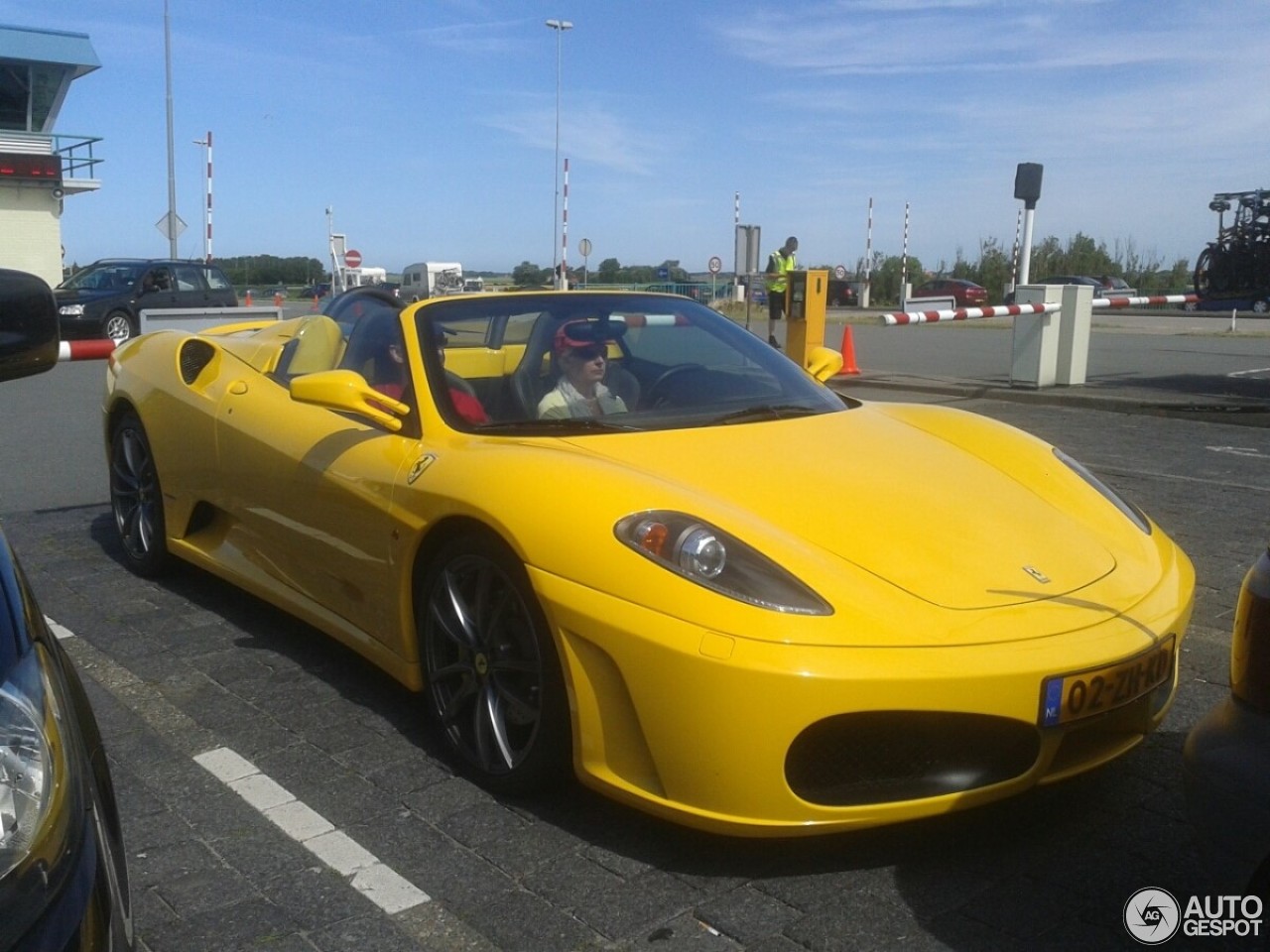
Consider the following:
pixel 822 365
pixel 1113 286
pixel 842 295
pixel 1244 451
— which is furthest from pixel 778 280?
pixel 1113 286

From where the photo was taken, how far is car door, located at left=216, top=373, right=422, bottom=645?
139 inches

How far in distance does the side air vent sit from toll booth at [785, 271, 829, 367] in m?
8.07

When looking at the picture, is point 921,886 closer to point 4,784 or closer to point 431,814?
point 431,814

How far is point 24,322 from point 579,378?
5.95 feet

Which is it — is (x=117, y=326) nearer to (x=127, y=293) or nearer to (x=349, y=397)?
(x=127, y=293)

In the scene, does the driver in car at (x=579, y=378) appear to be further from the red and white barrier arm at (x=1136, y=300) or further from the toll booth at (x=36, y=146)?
the toll booth at (x=36, y=146)

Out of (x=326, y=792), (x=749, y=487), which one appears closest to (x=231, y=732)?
(x=326, y=792)

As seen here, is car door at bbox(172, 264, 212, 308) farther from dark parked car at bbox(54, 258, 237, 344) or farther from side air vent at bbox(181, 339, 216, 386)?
side air vent at bbox(181, 339, 216, 386)

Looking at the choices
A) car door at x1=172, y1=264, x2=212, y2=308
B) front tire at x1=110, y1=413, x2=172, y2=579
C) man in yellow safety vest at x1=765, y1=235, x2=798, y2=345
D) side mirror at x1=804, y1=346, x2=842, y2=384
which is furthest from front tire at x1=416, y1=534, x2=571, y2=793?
car door at x1=172, y1=264, x2=212, y2=308

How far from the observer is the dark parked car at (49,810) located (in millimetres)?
1411

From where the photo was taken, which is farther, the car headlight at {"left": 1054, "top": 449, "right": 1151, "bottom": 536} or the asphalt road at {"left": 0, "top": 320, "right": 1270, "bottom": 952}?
the car headlight at {"left": 1054, "top": 449, "right": 1151, "bottom": 536}

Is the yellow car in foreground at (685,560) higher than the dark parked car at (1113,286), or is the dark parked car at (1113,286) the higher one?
the dark parked car at (1113,286)

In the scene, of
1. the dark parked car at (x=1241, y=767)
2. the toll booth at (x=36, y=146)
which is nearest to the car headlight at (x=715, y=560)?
the dark parked car at (x=1241, y=767)

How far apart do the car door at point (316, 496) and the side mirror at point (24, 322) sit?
44.4 inches
